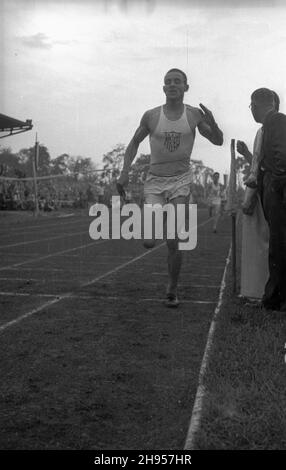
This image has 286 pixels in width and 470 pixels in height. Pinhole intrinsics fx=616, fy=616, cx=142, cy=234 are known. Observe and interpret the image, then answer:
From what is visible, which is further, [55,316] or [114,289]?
[114,289]

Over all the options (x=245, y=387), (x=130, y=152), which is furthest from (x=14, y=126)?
(x=245, y=387)

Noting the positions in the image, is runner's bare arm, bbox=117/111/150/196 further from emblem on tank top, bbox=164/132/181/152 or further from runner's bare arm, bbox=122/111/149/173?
emblem on tank top, bbox=164/132/181/152

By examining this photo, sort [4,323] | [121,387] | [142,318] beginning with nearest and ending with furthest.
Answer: [121,387]
[4,323]
[142,318]

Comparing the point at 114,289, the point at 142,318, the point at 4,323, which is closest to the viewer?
the point at 4,323

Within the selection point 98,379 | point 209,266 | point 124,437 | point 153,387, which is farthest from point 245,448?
point 209,266

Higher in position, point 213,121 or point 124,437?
point 213,121

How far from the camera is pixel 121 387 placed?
323 centimetres

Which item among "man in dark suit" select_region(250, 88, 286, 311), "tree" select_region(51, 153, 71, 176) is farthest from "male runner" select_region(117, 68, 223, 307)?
"tree" select_region(51, 153, 71, 176)

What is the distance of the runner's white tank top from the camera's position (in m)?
5.70

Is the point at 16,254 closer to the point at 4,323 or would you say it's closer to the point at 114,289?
the point at 114,289

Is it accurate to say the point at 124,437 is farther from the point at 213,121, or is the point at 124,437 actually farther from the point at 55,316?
the point at 213,121

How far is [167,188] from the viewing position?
576 cm

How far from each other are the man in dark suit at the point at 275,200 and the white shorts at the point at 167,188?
81cm
